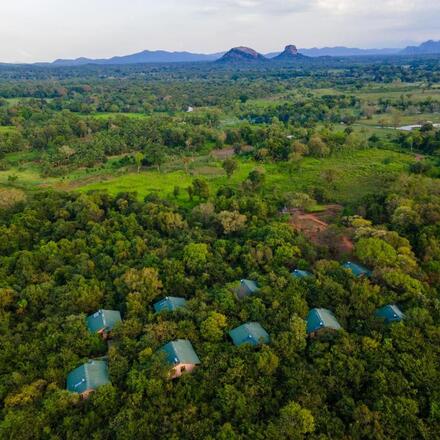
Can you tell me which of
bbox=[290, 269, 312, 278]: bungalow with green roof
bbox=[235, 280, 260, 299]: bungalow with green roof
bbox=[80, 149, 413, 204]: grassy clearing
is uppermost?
bbox=[290, 269, 312, 278]: bungalow with green roof

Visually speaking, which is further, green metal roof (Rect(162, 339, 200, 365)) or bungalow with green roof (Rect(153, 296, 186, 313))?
bungalow with green roof (Rect(153, 296, 186, 313))

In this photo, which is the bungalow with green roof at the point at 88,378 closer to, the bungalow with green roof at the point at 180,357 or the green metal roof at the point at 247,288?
the bungalow with green roof at the point at 180,357

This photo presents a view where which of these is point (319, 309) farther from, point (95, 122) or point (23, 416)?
point (95, 122)

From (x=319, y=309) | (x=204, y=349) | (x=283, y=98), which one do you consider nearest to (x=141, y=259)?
(x=204, y=349)

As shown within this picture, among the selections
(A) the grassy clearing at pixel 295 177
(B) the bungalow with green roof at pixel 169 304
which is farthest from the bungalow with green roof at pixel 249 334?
(A) the grassy clearing at pixel 295 177

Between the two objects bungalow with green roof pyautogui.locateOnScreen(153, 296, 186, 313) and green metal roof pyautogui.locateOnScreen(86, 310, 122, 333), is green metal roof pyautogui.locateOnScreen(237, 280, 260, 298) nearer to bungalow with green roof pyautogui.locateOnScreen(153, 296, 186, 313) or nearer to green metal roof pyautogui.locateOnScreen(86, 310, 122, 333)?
bungalow with green roof pyautogui.locateOnScreen(153, 296, 186, 313)

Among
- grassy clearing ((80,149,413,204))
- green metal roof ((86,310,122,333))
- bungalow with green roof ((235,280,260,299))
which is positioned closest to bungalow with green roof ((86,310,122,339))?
green metal roof ((86,310,122,333))

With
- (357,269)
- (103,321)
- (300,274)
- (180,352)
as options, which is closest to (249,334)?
(180,352)

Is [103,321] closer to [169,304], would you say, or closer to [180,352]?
[169,304]
